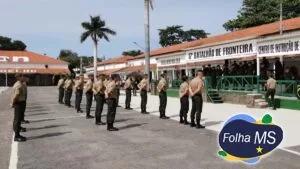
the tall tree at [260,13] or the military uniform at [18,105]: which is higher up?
the tall tree at [260,13]

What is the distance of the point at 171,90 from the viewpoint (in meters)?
30.6

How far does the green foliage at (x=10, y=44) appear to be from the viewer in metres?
102

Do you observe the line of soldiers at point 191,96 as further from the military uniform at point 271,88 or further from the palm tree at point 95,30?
the palm tree at point 95,30

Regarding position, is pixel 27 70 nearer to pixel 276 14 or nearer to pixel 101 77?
pixel 276 14

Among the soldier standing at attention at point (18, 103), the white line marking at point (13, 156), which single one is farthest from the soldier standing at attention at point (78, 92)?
the white line marking at point (13, 156)

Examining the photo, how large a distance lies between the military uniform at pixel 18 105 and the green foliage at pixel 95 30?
50.3 meters

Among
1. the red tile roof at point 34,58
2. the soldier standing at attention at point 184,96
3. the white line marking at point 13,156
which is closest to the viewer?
the white line marking at point 13,156

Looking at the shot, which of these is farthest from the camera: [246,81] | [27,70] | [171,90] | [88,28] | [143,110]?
[27,70]

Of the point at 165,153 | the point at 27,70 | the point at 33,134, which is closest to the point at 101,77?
the point at 33,134

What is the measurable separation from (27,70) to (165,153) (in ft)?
236

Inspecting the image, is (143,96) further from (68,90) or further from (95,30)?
(95,30)

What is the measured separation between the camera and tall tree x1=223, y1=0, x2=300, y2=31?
1764 inches

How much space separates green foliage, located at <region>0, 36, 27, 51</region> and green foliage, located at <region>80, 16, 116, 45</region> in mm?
49924

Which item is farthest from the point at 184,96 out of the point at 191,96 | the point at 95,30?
the point at 95,30
